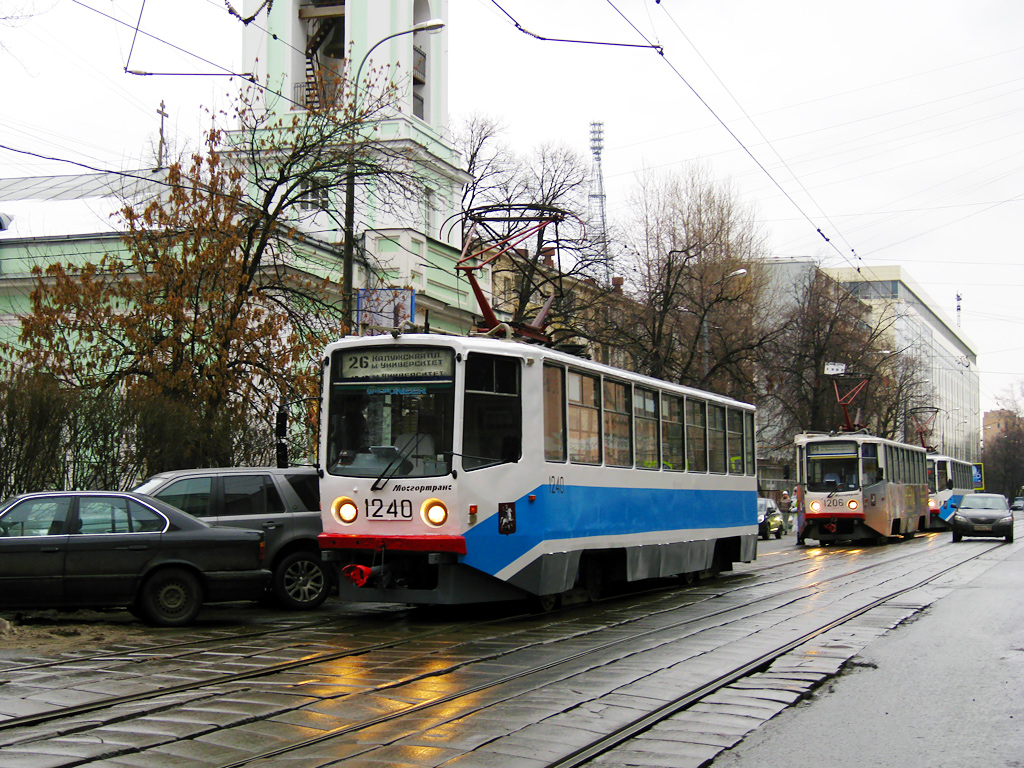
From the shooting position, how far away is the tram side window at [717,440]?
18516 mm

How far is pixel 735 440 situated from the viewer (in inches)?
784

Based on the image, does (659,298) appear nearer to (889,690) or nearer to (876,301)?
(889,690)

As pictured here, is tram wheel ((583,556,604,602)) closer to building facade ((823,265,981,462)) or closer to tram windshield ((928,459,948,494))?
tram windshield ((928,459,948,494))

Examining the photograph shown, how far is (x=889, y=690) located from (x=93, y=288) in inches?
554

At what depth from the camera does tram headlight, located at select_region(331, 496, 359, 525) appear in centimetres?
1214

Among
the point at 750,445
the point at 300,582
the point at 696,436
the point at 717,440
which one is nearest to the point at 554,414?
the point at 300,582

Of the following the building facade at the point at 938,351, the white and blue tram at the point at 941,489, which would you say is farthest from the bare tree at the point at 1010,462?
the white and blue tram at the point at 941,489

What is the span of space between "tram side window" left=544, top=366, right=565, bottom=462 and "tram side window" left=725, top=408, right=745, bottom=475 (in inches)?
273

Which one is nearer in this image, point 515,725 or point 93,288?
point 515,725

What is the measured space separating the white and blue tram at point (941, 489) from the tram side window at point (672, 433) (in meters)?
30.0

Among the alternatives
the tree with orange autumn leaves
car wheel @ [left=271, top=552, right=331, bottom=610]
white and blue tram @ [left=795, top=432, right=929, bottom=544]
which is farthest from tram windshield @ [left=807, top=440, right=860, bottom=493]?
car wheel @ [left=271, top=552, right=331, bottom=610]

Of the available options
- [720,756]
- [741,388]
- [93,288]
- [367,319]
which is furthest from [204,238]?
[741,388]

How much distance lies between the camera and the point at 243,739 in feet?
22.3

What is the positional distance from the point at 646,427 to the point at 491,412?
4.20 meters
